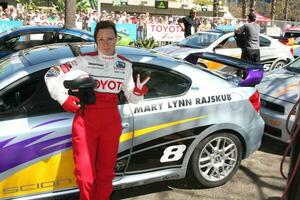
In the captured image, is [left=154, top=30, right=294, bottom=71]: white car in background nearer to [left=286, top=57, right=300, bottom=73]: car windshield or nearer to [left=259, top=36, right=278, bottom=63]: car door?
[left=259, top=36, right=278, bottom=63]: car door

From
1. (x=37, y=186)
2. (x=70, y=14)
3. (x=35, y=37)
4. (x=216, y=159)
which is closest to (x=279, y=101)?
(x=216, y=159)

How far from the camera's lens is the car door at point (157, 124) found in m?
4.02

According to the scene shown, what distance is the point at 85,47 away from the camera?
4.43 metres

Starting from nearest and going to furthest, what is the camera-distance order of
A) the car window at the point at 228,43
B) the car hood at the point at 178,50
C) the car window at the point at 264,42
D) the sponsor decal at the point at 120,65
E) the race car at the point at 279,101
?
the sponsor decal at the point at 120,65 < the race car at the point at 279,101 < the car hood at the point at 178,50 < the car window at the point at 228,43 < the car window at the point at 264,42

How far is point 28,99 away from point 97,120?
0.67 metres

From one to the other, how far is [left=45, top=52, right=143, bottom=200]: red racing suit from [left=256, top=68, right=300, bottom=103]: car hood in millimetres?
3047

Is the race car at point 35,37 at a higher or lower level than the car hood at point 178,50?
higher

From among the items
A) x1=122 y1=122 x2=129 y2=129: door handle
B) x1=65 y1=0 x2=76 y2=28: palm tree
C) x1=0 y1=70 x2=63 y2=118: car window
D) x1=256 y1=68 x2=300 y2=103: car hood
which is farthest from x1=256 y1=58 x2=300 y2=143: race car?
x1=65 y1=0 x2=76 y2=28: palm tree

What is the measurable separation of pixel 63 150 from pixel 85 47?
1218 mm

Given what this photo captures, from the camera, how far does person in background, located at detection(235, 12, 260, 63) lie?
9.39 m

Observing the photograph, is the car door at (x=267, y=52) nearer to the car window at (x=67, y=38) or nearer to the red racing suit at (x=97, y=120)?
the car window at (x=67, y=38)

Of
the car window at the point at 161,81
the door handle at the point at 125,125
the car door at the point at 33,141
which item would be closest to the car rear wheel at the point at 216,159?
the car window at the point at 161,81

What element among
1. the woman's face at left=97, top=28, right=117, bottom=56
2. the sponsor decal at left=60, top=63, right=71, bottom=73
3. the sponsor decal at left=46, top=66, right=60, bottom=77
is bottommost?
the sponsor decal at left=46, top=66, right=60, bottom=77

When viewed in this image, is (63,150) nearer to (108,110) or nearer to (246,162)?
(108,110)
